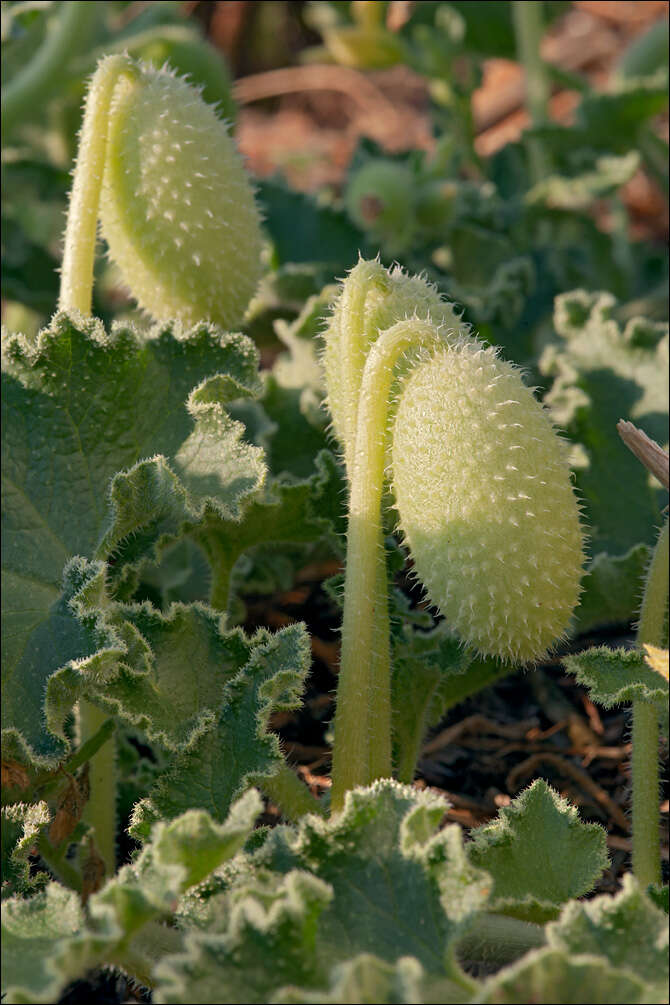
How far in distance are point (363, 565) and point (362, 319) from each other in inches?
15.9

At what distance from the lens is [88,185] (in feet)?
7.67

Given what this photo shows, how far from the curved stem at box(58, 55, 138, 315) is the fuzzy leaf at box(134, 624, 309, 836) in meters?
0.79

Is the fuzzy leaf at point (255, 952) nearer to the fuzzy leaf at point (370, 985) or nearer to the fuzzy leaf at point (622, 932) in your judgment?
the fuzzy leaf at point (370, 985)

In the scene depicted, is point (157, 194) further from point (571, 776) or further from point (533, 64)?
point (533, 64)

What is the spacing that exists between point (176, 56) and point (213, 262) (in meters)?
1.67

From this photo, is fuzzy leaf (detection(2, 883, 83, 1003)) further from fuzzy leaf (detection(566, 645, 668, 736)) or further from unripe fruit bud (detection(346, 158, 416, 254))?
unripe fruit bud (detection(346, 158, 416, 254))

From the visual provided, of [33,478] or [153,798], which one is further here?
[33,478]

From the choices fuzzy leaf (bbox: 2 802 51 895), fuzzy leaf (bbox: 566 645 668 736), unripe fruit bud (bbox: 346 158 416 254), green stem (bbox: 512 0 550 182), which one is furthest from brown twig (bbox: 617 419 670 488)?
green stem (bbox: 512 0 550 182)

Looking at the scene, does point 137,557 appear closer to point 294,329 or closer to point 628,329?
point 294,329

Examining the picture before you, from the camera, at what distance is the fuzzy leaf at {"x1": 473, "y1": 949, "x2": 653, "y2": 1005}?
133 centimetres

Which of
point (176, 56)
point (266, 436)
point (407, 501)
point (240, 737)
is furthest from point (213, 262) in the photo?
point (176, 56)

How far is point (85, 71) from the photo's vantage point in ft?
12.7

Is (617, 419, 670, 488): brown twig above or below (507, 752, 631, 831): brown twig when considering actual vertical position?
above

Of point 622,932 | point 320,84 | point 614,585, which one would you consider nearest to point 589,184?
point 614,585
